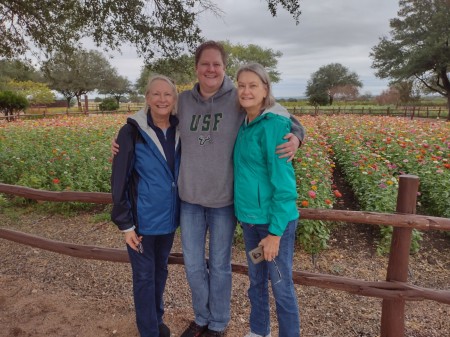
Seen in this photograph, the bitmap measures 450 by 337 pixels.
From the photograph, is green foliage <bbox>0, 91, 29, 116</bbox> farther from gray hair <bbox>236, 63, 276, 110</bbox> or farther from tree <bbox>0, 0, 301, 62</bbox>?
gray hair <bbox>236, 63, 276, 110</bbox>

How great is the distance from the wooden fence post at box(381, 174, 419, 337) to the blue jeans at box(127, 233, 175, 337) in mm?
1536

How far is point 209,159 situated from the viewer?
7.13 feet

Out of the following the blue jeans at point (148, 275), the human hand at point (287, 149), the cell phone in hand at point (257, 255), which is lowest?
the blue jeans at point (148, 275)

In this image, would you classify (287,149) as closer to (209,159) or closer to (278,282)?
(209,159)

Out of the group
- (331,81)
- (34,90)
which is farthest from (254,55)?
(34,90)

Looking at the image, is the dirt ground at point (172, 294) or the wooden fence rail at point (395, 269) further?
the dirt ground at point (172, 294)

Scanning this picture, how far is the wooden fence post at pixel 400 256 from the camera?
7.80ft

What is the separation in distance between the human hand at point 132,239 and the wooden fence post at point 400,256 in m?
1.71

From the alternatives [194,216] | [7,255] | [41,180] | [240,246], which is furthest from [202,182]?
[41,180]

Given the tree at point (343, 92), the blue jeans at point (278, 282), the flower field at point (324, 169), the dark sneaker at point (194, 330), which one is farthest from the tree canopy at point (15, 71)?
the tree at point (343, 92)

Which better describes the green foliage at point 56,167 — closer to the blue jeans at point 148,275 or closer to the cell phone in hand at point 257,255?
the blue jeans at point 148,275

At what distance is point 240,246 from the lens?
4328mm

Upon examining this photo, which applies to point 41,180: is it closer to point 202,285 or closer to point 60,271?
point 60,271

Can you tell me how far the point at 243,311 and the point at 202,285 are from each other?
83 centimetres
